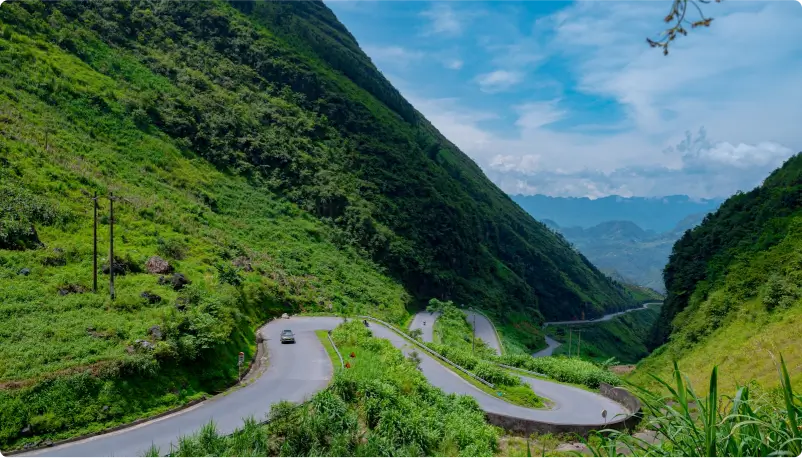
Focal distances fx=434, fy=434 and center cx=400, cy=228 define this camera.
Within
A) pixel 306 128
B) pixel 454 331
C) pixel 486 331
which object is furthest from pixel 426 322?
pixel 306 128

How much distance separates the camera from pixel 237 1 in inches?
4631

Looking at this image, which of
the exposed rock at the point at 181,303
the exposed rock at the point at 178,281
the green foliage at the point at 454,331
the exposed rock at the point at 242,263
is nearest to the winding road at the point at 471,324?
the green foliage at the point at 454,331

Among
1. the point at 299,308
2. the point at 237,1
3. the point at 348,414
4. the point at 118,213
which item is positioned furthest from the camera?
the point at 237,1

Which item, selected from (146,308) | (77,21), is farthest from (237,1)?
(146,308)

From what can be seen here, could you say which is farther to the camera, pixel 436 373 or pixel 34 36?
pixel 34 36

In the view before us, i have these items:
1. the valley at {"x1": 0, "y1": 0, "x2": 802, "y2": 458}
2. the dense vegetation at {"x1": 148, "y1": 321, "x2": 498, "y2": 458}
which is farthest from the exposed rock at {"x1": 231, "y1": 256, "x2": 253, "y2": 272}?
the dense vegetation at {"x1": 148, "y1": 321, "x2": 498, "y2": 458}

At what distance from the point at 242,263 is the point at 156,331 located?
21892mm

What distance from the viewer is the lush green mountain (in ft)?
69.7

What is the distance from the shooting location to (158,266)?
31266 millimetres

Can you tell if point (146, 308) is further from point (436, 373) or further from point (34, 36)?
point (34, 36)

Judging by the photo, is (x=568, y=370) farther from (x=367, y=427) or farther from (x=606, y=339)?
(x=606, y=339)

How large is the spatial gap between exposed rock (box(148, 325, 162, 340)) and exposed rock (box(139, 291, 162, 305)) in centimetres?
426

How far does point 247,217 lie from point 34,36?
133 ft

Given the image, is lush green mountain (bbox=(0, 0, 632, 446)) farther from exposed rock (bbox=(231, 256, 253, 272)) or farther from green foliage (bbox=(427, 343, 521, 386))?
green foliage (bbox=(427, 343, 521, 386))
